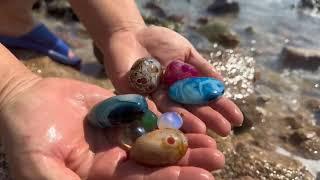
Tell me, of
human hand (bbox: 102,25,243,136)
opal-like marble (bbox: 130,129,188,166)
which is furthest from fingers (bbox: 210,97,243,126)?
opal-like marble (bbox: 130,129,188,166)

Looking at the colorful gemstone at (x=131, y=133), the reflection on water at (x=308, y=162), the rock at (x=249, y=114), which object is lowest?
the reflection on water at (x=308, y=162)

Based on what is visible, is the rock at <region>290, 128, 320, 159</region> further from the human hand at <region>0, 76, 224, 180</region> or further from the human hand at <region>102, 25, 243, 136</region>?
the human hand at <region>0, 76, 224, 180</region>

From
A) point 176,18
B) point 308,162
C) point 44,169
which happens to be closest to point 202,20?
point 176,18

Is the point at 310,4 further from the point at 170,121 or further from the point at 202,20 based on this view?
the point at 170,121

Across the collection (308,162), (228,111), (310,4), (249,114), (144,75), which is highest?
(144,75)

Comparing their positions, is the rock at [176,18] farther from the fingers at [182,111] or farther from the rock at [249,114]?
the fingers at [182,111]

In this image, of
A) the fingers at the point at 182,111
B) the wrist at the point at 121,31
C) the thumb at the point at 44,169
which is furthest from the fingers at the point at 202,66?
the thumb at the point at 44,169
